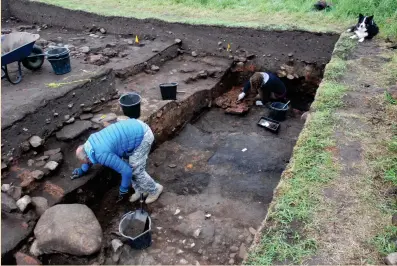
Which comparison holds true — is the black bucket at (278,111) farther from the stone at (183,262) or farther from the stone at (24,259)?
the stone at (24,259)

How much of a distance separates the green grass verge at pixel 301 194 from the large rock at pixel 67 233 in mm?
1825

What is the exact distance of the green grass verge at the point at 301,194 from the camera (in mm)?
2766

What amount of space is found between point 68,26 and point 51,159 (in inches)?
275

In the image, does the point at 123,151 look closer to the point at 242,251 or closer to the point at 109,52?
the point at 242,251

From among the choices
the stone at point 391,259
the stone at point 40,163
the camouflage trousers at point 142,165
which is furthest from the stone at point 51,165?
the stone at point 391,259

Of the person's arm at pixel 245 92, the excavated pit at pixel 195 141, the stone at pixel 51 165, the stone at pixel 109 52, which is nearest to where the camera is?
the excavated pit at pixel 195 141

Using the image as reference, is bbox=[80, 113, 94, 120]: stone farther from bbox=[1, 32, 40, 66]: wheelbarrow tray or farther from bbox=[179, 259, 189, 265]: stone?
bbox=[179, 259, 189, 265]: stone

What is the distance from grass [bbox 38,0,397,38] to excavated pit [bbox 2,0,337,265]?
0.36 m

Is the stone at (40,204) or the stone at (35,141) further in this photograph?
the stone at (35,141)

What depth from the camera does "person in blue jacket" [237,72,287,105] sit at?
7320 millimetres

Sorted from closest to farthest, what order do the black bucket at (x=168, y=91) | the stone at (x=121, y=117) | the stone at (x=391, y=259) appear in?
the stone at (x=391, y=259) < the stone at (x=121, y=117) < the black bucket at (x=168, y=91)

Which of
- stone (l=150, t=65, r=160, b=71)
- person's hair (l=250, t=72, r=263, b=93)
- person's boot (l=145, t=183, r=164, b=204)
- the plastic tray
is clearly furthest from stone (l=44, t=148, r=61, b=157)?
person's hair (l=250, t=72, r=263, b=93)

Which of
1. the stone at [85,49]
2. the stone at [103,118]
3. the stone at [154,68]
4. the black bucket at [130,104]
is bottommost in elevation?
the stone at [154,68]

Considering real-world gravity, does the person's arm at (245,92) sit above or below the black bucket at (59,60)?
below
